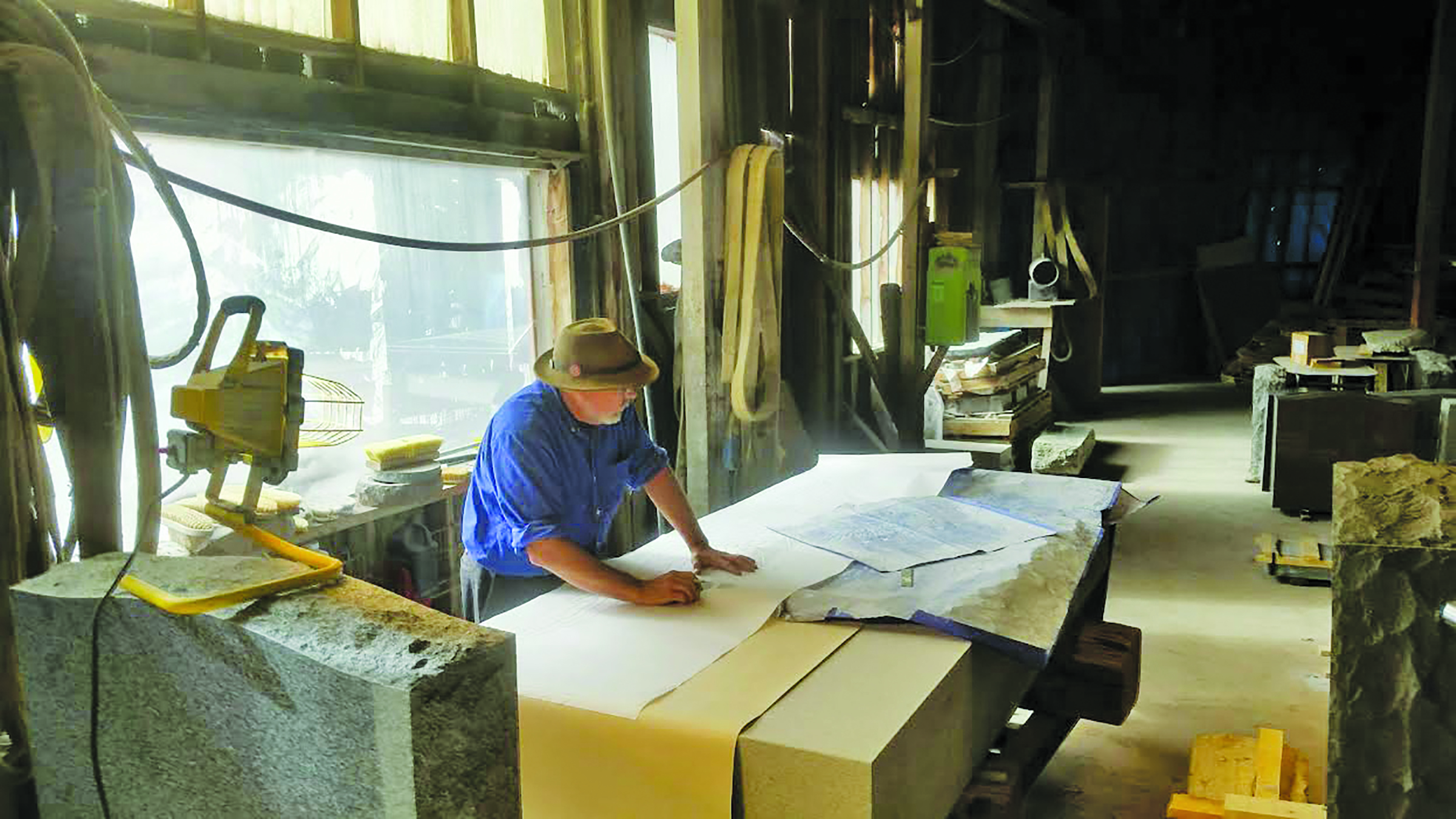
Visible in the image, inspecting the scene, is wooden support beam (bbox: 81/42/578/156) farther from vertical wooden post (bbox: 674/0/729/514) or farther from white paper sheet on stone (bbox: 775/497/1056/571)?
white paper sheet on stone (bbox: 775/497/1056/571)

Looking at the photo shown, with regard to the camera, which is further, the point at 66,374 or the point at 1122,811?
the point at 1122,811

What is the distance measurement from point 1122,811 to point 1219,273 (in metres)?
12.0

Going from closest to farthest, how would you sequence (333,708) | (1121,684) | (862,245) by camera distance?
(333,708) < (1121,684) < (862,245)

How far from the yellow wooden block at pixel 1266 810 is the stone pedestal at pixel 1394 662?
973mm

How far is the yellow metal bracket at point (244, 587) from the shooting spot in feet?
4.72

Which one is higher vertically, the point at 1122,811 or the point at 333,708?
the point at 333,708

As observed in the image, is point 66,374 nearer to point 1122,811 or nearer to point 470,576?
point 470,576

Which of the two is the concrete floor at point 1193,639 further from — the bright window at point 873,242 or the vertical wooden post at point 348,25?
the vertical wooden post at point 348,25

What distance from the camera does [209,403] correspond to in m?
1.56

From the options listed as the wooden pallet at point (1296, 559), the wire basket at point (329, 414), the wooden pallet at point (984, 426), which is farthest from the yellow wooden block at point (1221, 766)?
the wooden pallet at point (984, 426)

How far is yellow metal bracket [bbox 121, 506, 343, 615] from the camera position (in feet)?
4.72

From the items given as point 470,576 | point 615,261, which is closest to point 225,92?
point 470,576

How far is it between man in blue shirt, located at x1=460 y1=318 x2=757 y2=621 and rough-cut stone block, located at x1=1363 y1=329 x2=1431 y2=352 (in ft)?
23.5

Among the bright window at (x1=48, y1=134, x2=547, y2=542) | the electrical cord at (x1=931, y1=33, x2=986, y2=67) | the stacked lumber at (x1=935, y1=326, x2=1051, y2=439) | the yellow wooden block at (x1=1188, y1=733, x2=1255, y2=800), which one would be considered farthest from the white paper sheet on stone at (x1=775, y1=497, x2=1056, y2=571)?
the electrical cord at (x1=931, y1=33, x2=986, y2=67)
